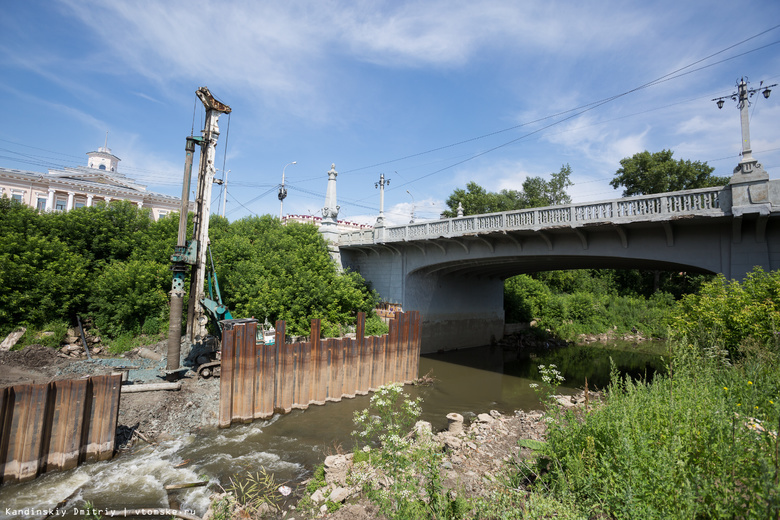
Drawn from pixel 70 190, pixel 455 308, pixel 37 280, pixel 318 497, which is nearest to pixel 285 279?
pixel 37 280

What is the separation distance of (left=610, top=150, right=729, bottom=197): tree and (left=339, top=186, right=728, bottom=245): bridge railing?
28411 millimetres

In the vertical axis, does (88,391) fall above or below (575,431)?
below

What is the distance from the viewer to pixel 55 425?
7.32 metres

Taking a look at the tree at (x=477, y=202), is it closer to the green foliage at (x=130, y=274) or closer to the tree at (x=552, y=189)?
the tree at (x=552, y=189)

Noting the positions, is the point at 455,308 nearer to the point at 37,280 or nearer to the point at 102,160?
the point at 37,280

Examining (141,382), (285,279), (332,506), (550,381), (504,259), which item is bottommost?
(332,506)

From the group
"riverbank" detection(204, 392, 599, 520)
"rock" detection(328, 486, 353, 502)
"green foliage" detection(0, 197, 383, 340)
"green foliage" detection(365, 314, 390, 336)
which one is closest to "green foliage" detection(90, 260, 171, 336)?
"green foliage" detection(0, 197, 383, 340)

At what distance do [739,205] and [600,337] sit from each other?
930 inches

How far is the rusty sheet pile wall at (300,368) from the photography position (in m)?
10.1

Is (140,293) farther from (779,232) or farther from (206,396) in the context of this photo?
(779,232)

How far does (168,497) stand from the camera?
681 centimetres

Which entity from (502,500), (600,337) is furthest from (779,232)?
(600,337)

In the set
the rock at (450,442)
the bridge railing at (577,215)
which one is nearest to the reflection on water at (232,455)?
the rock at (450,442)

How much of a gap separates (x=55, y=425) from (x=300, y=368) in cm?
578
